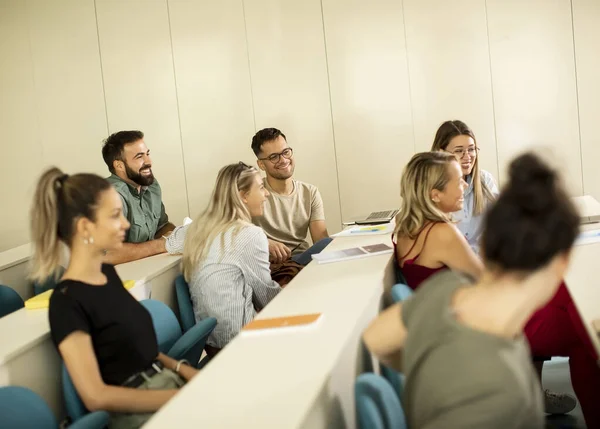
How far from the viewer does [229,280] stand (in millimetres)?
2912

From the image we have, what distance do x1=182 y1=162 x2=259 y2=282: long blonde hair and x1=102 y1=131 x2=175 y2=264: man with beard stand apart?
839 millimetres

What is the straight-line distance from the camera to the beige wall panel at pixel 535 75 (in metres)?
5.06

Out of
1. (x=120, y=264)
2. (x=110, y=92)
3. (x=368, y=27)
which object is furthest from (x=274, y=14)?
(x=120, y=264)

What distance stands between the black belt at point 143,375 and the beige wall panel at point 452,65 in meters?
3.59

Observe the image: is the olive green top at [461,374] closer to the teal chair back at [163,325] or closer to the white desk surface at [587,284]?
the white desk surface at [587,284]

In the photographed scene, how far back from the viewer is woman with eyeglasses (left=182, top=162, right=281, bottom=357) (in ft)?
9.52

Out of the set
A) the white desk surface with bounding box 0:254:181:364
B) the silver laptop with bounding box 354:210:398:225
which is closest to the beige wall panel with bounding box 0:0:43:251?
the silver laptop with bounding box 354:210:398:225

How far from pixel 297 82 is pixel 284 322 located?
3.73 metres

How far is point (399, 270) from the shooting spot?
290 cm

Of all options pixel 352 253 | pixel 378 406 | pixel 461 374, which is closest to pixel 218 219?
pixel 352 253

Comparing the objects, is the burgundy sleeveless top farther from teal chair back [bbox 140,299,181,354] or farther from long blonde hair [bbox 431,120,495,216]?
long blonde hair [bbox 431,120,495,216]

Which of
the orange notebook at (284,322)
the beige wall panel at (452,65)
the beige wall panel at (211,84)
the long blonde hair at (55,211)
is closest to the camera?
the orange notebook at (284,322)

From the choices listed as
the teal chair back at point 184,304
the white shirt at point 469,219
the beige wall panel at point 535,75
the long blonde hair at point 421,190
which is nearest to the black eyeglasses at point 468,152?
the white shirt at point 469,219

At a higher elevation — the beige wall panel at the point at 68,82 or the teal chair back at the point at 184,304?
the beige wall panel at the point at 68,82
